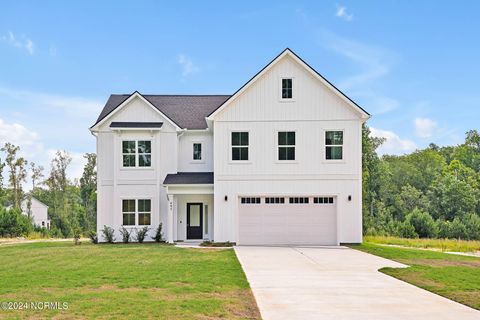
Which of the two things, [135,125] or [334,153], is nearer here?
[334,153]

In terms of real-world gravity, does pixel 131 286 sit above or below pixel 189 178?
below

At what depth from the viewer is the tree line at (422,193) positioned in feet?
143

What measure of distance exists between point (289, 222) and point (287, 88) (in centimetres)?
618

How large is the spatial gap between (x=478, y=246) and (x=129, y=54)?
2083 centimetres

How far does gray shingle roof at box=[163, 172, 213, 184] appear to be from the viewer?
2550 cm

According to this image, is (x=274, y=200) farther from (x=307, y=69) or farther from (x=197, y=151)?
(x=307, y=69)

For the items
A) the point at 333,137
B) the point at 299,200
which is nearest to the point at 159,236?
the point at 299,200

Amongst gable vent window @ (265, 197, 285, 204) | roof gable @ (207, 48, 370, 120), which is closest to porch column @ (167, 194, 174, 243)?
roof gable @ (207, 48, 370, 120)

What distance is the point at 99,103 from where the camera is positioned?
36781 millimetres

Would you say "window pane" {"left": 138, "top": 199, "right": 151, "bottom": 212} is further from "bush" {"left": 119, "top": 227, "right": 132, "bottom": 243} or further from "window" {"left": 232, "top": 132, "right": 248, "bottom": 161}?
"window" {"left": 232, "top": 132, "right": 248, "bottom": 161}

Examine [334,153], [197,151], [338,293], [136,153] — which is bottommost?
[338,293]

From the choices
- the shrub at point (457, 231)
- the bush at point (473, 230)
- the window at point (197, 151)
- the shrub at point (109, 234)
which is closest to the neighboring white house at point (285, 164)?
the window at point (197, 151)

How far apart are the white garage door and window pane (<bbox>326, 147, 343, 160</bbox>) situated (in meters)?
1.88

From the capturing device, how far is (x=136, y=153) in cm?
2672
